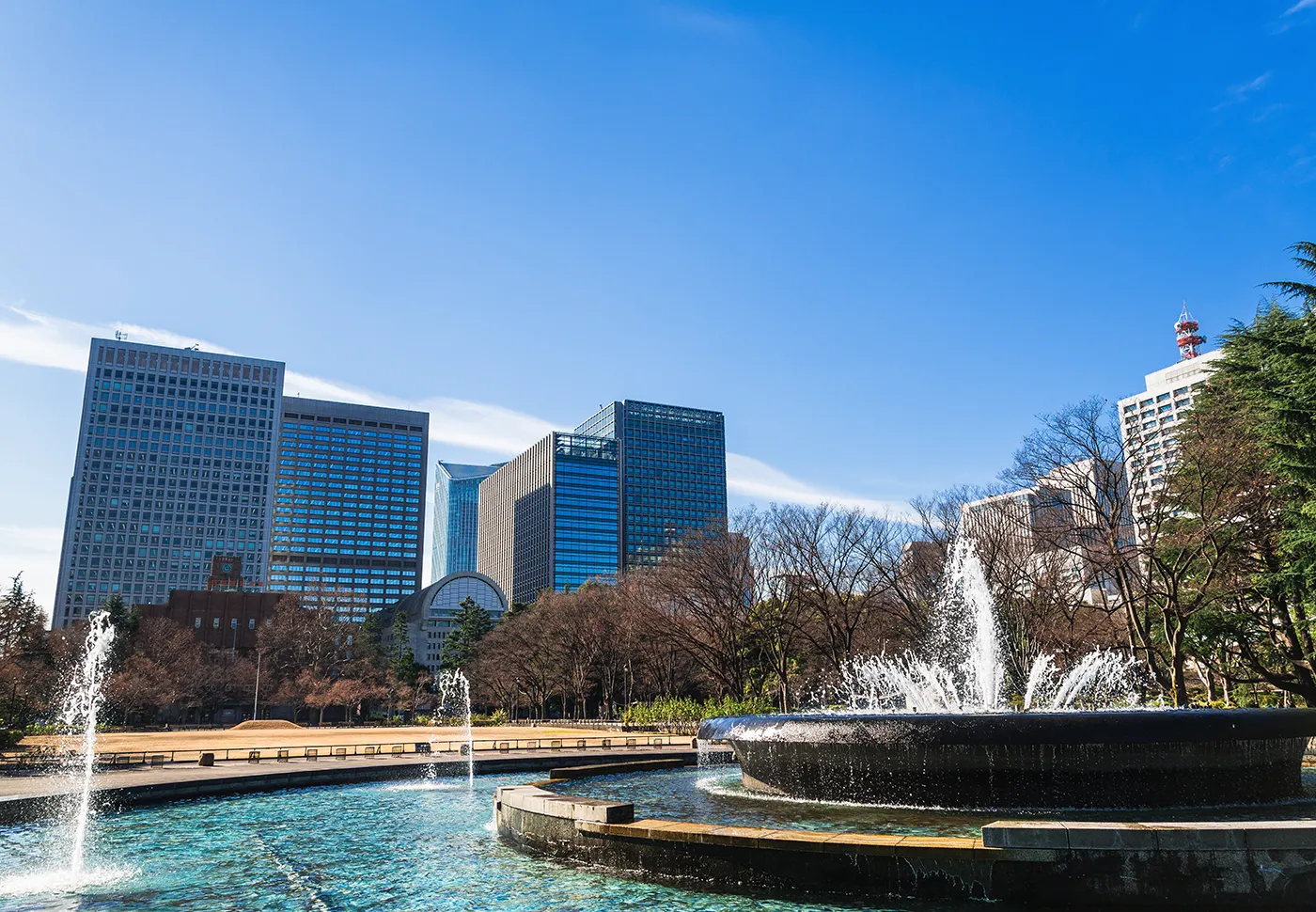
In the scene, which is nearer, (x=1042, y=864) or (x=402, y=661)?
(x=1042, y=864)

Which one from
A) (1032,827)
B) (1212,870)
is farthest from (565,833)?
(1212,870)

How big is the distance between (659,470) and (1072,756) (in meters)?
177

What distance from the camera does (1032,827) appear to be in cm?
758

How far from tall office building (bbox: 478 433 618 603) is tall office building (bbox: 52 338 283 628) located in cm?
5090

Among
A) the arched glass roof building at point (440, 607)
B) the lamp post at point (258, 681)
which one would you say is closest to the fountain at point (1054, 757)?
the lamp post at point (258, 681)

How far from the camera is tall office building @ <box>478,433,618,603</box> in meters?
168

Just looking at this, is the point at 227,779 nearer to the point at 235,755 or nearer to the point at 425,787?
the point at 425,787

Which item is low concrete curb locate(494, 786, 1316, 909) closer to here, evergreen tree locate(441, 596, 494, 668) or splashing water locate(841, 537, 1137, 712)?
splashing water locate(841, 537, 1137, 712)

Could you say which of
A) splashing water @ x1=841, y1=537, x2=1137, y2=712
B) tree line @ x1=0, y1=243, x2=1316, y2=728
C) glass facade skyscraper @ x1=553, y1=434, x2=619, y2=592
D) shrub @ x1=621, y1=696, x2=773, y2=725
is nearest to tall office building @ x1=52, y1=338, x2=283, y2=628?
glass facade skyscraper @ x1=553, y1=434, x2=619, y2=592

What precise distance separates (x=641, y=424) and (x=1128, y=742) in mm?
181826

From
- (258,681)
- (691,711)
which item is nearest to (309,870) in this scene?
(691,711)

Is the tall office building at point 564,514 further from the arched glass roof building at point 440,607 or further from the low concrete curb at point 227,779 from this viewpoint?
the low concrete curb at point 227,779

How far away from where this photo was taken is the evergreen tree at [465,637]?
298 feet

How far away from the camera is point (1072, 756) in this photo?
1074 cm
